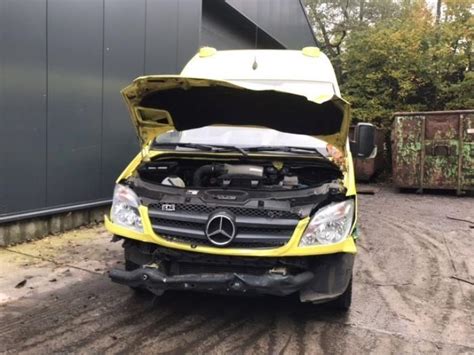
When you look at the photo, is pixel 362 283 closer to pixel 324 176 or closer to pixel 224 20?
pixel 324 176

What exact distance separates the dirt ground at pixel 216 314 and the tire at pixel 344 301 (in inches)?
3.8

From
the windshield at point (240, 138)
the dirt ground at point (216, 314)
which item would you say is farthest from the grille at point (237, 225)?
the windshield at point (240, 138)

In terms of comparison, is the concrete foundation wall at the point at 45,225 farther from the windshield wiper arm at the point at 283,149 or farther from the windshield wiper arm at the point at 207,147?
the windshield wiper arm at the point at 283,149

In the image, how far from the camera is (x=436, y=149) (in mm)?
12219

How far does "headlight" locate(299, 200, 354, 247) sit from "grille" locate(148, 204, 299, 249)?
129mm

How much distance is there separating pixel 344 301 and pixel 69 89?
4.76 metres

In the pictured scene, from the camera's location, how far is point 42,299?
4.60m

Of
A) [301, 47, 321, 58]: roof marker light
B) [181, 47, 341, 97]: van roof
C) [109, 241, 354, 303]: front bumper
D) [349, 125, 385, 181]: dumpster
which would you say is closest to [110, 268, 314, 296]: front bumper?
[109, 241, 354, 303]: front bumper

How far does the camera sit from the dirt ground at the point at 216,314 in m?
3.75

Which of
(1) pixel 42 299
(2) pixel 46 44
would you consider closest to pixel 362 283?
(1) pixel 42 299

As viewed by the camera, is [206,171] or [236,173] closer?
[236,173]

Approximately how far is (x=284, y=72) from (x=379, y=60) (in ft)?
45.8

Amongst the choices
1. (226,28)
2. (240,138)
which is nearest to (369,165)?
(226,28)

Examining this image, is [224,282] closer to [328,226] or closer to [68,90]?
[328,226]
